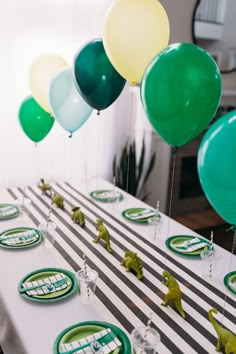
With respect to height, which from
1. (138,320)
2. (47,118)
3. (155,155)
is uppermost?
(47,118)

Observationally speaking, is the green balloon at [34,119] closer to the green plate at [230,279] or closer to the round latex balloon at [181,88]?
the round latex balloon at [181,88]

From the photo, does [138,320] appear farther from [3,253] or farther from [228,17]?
[228,17]

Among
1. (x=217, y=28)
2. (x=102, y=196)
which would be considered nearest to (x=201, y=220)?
(x=102, y=196)

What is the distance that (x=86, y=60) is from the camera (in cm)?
165

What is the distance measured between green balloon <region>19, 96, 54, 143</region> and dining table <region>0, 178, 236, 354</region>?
1.78ft

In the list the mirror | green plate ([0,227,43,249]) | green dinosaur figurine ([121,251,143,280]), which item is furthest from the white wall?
green dinosaur figurine ([121,251,143,280])

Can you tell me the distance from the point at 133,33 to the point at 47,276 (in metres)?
1.06

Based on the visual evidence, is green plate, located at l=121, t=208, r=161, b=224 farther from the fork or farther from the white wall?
the white wall

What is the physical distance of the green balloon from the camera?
2.19m

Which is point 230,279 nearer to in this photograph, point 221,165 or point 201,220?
point 221,165

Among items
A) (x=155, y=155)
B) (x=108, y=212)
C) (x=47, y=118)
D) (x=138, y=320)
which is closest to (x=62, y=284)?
(x=138, y=320)

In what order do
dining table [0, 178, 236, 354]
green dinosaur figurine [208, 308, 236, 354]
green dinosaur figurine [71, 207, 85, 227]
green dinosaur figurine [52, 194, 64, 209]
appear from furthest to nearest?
green dinosaur figurine [52, 194, 64, 209] → green dinosaur figurine [71, 207, 85, 227] → dining table [0, 178, 236, 354] → green dinosaur figurine [208, 308, 236, 354]

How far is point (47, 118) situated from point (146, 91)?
3.50 feet

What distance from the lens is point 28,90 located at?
253 centimetres
